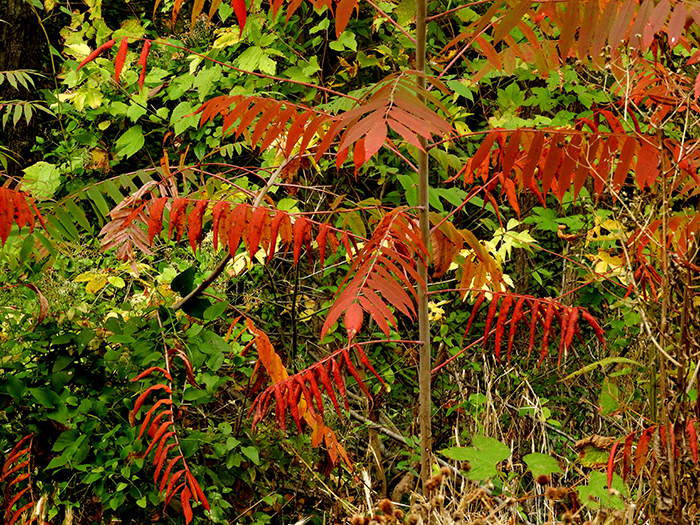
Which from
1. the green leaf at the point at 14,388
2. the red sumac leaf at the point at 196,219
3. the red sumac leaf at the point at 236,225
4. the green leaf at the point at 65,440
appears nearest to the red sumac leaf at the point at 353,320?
the red sumac leaf at the point at 236,225

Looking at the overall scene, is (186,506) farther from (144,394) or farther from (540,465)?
(540,465)

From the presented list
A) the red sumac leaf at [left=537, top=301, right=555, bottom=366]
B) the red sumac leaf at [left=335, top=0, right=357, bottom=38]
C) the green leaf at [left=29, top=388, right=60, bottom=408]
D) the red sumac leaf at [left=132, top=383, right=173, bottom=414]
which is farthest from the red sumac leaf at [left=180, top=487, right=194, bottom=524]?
the red sumac leaf at [left=335, top=0, right=357, bottom=38]

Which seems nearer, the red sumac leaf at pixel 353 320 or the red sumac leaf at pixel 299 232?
the red sumac leaf at pixel 353 320

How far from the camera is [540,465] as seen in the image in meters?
1.78

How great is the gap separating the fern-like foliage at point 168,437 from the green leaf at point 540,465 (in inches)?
36.3

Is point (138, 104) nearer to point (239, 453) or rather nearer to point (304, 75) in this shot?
point (304, 75)

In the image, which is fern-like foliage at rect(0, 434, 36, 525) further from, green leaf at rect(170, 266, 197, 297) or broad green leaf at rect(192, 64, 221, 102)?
broad green leaf at rect(192, 64, 221, 102)

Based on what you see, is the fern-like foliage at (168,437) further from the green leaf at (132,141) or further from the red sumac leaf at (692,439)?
the green leaf at (132,141)

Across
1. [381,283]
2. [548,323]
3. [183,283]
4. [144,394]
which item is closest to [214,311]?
[183,283]

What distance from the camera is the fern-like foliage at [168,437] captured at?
1.88m

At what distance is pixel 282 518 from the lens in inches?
110

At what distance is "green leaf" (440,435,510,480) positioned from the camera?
1.71 metres

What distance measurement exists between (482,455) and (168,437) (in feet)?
3.13

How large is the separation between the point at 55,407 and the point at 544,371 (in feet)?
9.03
